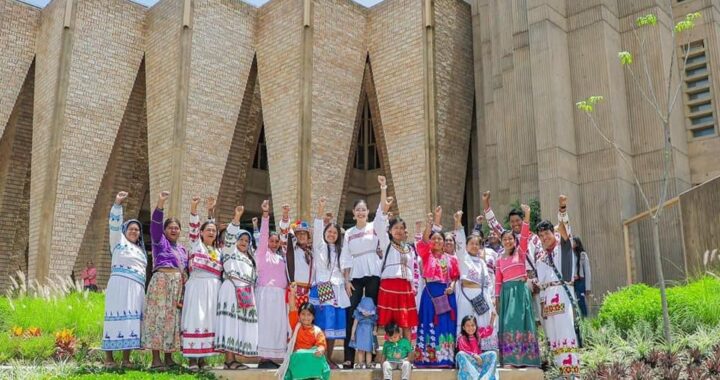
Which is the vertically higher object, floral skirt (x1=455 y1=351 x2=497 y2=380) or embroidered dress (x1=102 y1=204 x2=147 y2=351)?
embroidered dress (x1=102 y1=204 x2=147 y2=351)

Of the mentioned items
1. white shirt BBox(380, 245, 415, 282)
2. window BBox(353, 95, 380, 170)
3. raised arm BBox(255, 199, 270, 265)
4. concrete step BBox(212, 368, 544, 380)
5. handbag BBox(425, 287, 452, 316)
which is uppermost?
window BBox(353, 95, 380, 170)

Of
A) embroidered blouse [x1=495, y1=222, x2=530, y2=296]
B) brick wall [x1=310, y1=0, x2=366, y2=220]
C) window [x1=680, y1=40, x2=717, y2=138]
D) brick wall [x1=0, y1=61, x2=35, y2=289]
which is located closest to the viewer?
embroidered blouse [x1=495, y1=222, x2=530, y2=296]

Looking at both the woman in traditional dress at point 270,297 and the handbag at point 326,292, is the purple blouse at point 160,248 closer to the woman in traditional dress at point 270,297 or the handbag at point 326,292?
the woman in traditional dress at point 270,297

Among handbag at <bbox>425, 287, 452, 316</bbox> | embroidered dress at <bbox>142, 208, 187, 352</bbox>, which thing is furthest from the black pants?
embroidered dress at <bbox>142, 208, 187, 352</bbox>

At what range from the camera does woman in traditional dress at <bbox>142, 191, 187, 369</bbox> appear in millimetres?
5781

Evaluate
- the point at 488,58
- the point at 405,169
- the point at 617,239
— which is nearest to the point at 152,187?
the point at 405,169

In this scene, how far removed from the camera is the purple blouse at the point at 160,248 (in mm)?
5898

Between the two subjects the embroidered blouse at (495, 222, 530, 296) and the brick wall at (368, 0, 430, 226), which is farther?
the brick wall at (368, 0, 430, 226)

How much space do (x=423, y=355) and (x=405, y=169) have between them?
1091cm

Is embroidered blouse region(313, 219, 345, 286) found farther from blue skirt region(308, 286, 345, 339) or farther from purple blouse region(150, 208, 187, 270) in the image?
purple blouse region(150, 208, 187, 270)

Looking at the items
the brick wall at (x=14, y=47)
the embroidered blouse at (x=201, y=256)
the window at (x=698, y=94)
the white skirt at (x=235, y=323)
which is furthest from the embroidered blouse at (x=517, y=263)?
the brick wall at (x=14, y=47)

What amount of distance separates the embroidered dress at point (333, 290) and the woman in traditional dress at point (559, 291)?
1.95m

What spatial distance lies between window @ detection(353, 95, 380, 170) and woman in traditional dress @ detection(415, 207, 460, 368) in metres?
14.7

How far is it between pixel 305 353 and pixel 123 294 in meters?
1.72
